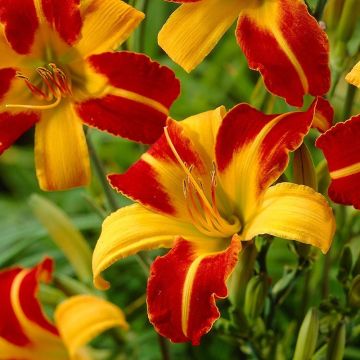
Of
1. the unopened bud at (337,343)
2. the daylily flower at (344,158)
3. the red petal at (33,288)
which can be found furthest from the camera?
the red petal at (33,288)

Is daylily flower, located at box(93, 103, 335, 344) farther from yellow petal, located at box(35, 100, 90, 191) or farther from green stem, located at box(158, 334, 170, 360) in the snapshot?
green stem, located at box(158, 334, 170, 360)

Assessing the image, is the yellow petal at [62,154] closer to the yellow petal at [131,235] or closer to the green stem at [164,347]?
the yellow petal at [131,235]

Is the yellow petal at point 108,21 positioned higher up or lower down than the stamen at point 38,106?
higher up

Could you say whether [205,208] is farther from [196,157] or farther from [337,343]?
[337,343]

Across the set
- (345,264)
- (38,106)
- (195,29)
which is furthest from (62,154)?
(345,264)

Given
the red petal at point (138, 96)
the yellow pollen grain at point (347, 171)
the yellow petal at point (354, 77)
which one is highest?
the yellow petal at point (354, 77)

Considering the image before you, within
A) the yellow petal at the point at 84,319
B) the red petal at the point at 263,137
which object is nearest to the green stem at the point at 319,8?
the red petal at the point at 263,137

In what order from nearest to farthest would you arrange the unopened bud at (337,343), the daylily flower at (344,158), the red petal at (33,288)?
1. the daylily flower at (344,158)
2. the unopened bud at (337,343)
3. the red petal at (33,288)
